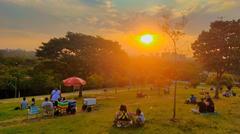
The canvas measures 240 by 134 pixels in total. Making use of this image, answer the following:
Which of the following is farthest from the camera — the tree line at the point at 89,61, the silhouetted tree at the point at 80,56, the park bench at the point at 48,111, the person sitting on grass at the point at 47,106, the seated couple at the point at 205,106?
the silhouetted tree at the point at 80,56

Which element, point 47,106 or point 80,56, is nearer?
point 47,106

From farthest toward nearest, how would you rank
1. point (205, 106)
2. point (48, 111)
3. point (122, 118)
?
point (205, 106), point (48, 111), point (122, 118)

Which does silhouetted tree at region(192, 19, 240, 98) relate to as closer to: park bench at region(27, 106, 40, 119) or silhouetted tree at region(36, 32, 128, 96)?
silhouetted tree at region(36, 32, 128, 96)

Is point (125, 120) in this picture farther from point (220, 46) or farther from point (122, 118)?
point (220, 46)

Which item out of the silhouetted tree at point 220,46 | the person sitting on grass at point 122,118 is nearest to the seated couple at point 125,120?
the person sitting on grass at point 122,118

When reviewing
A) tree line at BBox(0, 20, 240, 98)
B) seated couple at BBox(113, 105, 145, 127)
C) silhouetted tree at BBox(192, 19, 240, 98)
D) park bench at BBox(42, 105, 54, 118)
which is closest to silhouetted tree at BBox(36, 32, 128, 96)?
tree line at BBox(0, 20, 240, 98)

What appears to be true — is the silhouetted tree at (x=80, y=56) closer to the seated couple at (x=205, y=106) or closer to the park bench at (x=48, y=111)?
the park bench at (x=48, y=111)

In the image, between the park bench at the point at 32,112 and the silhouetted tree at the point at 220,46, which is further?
the silhouetted tree at the point at 220,46

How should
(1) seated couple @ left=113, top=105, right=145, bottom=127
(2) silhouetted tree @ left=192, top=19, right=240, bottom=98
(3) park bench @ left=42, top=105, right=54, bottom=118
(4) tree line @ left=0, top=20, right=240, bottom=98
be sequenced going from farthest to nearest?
(4) tree line @ left=0, top=20, right=240, bottom=98 → (2) silhouetted tree @ left=192, top=19, right=240, bottom=98 → (3) park bench @ left=42, top=105, right=54, bottom=118 → (1) seated couple @ left=113, top=105, right=145, bottom=127

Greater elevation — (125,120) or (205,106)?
(205,106)

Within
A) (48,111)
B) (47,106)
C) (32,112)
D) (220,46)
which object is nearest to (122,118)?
(47,106)

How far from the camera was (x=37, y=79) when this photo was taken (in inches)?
1850

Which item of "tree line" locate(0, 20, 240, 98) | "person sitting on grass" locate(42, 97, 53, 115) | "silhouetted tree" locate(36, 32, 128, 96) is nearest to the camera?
"person sitting on grass" locate(42, 97, 53, 115)

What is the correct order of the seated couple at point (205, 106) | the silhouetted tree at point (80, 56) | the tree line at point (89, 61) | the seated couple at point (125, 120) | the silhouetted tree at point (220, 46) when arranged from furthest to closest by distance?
the silhouetted tree at point (80, 56)
the tree line at point (89, 61)
the silhouetted tree at point (220, 46)
the seated couple at point (205, 106)
the seated couple at point (125, 120)
